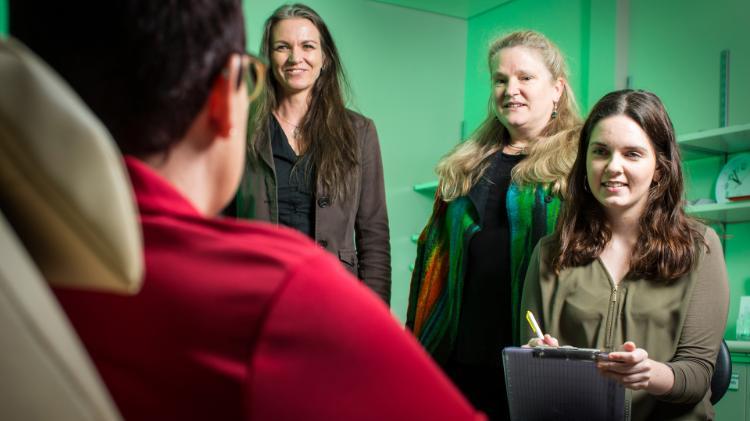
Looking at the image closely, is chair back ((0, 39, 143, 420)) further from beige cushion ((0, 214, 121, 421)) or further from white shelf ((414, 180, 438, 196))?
white shelf ((414, 180, 438, 196))

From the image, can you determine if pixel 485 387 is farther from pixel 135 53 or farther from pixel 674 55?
pixel 674 55

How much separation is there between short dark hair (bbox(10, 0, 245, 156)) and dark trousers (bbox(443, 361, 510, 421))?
184cm

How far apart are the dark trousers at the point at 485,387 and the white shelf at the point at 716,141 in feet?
7.21

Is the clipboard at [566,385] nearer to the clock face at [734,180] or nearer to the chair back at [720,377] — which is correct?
the chair back at [720,377]

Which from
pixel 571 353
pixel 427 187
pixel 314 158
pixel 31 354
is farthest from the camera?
pixel 427 187

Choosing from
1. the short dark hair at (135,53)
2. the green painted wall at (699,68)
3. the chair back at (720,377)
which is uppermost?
the green painted wall at (699,68)

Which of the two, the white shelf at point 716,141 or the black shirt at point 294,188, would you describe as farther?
the white shelf at point 716,141

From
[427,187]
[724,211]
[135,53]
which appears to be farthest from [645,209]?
[427,187]

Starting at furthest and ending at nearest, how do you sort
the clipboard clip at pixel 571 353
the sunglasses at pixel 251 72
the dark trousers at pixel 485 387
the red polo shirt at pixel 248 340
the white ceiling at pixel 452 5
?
the white ceiling at pixel 452 5 → the dark trousers at pixel 485 387 → the clipboard clip at pixel 571 353 → the sunglasses at pixel 251 72 → the red polo shirt at pixel 248 340

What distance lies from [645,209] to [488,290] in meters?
0.58

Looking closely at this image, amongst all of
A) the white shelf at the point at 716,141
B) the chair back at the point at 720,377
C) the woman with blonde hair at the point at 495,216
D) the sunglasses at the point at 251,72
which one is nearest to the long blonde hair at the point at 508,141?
the woman with blonde hair at the point at 495,216

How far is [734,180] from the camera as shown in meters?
4.38

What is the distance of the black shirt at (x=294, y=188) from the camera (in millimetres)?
2471

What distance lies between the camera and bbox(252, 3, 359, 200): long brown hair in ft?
8.22
